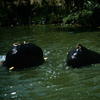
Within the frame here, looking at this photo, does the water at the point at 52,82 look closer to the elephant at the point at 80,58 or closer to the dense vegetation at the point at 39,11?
the elephant at the point at 80,58

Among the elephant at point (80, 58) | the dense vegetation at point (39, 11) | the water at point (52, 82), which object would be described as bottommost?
the water at point (52, 82)

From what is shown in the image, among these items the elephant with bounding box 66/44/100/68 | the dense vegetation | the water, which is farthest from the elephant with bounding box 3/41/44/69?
the dense vegetation

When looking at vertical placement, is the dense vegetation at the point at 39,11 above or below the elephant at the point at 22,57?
above

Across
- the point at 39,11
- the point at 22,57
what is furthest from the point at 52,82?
the point at 39,11

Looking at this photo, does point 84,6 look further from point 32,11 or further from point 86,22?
point 32,11

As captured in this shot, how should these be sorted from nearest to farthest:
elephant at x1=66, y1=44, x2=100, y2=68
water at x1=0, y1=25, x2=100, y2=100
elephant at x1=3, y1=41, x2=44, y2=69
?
1. water at x1=0, y1=25, x2=100, y2=100
2. elephant at x1=66, y1=44, x2=100, y2=68
3. elephant at x1=3, y1=41, x2=44, y2=69

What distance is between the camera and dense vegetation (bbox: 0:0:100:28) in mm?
14992

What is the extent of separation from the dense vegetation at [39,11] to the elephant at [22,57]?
7.97 m

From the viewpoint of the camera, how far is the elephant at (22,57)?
21.3 ft

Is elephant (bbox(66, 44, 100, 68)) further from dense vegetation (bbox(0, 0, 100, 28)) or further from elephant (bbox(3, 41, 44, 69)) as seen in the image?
dense vegetation (bbox(0, 0, 100, 28))

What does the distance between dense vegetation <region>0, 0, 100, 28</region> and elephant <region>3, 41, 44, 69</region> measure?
7.97 meters

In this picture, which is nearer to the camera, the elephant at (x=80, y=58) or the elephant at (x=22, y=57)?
the elephant at (x=80, y=58)

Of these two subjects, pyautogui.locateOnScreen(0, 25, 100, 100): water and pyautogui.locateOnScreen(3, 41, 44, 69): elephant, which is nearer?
pyautogui.locateOnScreen(0, 25, 100, 100): water

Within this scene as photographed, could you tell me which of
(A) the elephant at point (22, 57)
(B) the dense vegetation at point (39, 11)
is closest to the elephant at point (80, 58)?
(A) the elephant at point (22, 57)
